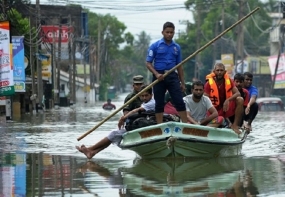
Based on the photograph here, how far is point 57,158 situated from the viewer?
1529 cm

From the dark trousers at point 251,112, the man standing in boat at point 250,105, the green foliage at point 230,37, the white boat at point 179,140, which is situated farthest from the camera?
the green foliage at point 230,37

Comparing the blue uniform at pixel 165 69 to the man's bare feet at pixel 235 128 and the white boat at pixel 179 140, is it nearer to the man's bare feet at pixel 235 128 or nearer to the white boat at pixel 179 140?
the white boat at pixel 179 140

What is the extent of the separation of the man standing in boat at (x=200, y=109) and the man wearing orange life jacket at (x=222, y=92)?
0.46 m

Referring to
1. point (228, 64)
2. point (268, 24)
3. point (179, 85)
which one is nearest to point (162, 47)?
point (179, 85)

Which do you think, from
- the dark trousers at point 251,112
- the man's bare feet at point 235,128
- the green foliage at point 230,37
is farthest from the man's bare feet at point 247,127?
the green foliage at point 230,37

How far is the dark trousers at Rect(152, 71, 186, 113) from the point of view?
15.0m

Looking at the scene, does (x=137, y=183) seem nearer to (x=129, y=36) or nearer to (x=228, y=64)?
(x=228, y=64)

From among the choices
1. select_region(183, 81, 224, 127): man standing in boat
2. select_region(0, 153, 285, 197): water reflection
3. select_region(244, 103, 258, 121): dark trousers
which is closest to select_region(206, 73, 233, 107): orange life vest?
select_region(183, 81, 224, 127): man standing in boat

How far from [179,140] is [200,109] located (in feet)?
5.03

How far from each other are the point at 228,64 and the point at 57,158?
6313 centimetres

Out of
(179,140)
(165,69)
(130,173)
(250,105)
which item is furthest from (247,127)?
(130,173)

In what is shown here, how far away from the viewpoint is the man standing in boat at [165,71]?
15.0 m

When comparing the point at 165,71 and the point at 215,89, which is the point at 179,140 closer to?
the point at 165,71

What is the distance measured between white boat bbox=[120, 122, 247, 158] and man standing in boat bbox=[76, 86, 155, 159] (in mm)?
468
